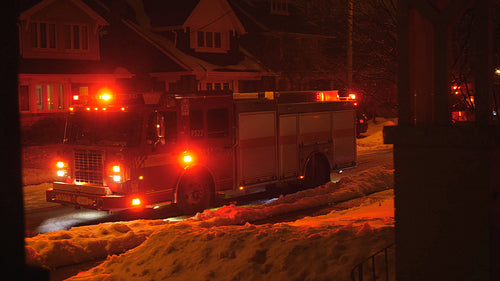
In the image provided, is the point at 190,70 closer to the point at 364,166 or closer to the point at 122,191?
the point at 364,166

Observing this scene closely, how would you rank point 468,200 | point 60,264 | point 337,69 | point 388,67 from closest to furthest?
point 468,200 < point 60,264 < point 388,67 < point 337,69

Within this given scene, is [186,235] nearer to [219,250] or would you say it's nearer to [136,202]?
[219,250]

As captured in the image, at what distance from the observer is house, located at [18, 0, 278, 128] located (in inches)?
1220

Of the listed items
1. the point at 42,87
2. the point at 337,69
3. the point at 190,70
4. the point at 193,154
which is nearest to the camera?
the point at 193,154

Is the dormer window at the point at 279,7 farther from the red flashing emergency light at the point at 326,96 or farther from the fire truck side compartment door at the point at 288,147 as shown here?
the fire truck side compartment door at the point at 288,147

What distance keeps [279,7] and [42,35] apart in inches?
810

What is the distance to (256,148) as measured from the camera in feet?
48.5

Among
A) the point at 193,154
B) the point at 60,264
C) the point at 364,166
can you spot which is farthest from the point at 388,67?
the point at 364,166

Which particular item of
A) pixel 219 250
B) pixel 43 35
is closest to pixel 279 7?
pixel 43 35

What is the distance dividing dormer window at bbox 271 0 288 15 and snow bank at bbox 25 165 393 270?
3335 centimetres

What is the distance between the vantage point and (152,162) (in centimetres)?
1266

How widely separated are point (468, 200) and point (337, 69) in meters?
12.1

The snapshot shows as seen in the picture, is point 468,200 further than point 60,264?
No

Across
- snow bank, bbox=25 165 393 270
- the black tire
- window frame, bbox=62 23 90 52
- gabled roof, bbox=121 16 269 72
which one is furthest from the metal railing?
gabled roof, bbox=121 16 269 72
